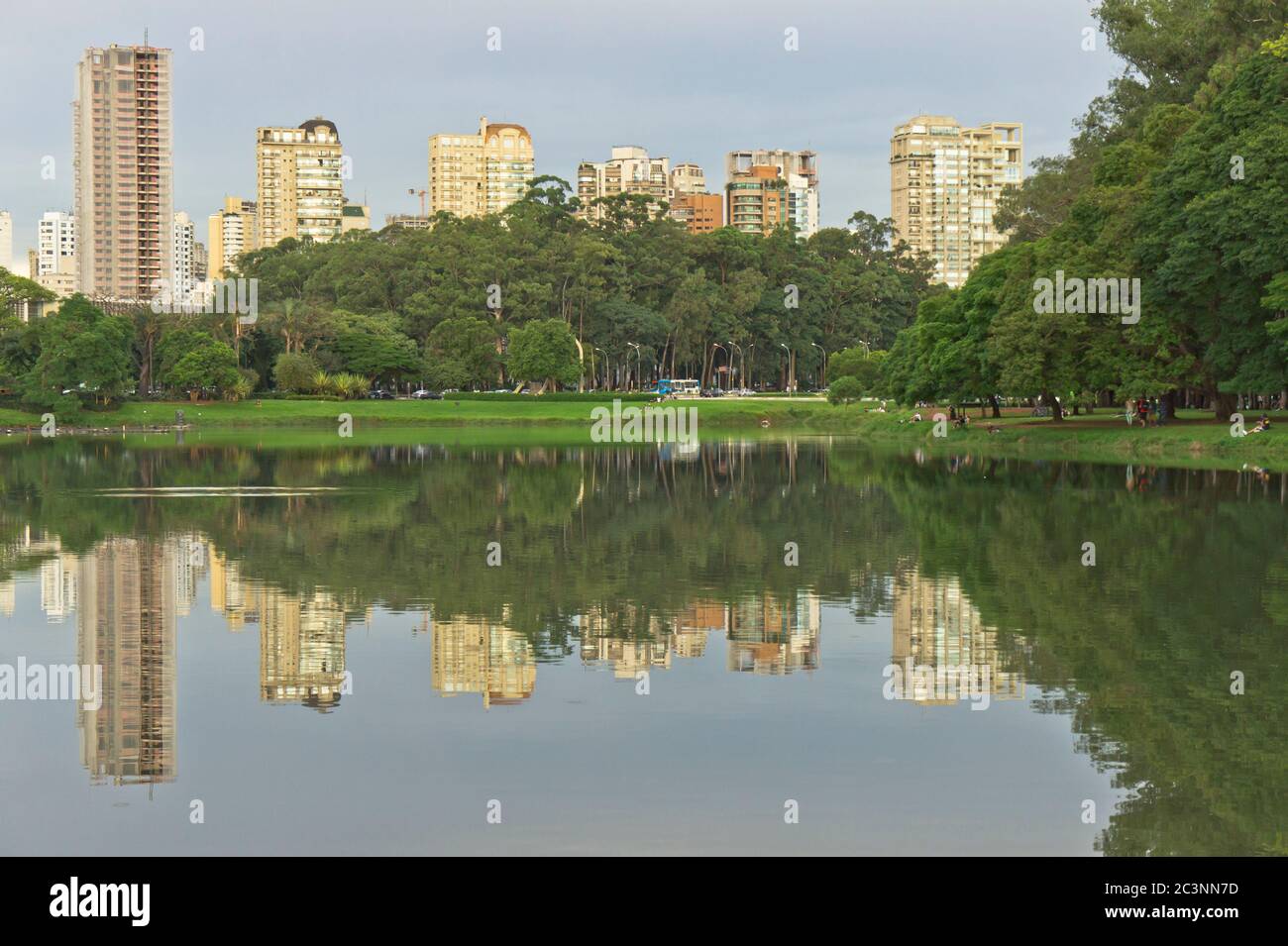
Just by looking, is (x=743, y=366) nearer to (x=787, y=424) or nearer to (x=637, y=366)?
(x=637, y=366)

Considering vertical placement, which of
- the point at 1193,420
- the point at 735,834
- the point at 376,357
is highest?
the point at 376,357

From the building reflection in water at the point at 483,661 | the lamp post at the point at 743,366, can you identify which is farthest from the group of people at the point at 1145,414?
the lamp post at the point at 743,366

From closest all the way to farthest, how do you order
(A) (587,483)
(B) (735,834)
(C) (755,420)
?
(B) (735,834) < (A) (587,483) < (C) (755,420)

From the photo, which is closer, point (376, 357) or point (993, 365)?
point (993, 365)

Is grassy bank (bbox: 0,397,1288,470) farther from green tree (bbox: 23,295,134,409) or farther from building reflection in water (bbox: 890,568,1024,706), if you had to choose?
building reflection in water (bbox: 890,568,1024,706)

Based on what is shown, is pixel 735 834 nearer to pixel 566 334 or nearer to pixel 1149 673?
pixel 1149 673

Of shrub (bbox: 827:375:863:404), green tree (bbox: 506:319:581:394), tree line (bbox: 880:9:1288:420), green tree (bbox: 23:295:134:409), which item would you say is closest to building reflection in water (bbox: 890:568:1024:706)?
tree line (bbox: 880:9:1288:420)

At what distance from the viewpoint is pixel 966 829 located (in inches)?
414

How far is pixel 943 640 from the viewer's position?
1792 cm

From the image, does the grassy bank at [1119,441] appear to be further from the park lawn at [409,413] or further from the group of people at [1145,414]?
the park lawn at [409,413]

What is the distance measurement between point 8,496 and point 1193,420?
48427 millimetres

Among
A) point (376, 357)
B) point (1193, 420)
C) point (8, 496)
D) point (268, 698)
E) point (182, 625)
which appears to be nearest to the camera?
point (268, 698)

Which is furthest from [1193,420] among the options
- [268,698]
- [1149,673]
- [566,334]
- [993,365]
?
[566,334]

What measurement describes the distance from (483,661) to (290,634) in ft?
10.6
